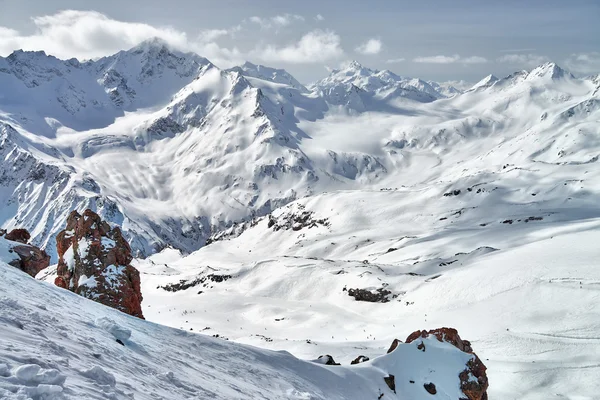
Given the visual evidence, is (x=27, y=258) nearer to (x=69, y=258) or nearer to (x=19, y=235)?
(x=69, y=258)

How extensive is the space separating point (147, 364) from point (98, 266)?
21.2m

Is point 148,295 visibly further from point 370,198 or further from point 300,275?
point 370,198

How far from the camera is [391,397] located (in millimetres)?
22031

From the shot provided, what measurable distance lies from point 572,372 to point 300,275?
48952 mm

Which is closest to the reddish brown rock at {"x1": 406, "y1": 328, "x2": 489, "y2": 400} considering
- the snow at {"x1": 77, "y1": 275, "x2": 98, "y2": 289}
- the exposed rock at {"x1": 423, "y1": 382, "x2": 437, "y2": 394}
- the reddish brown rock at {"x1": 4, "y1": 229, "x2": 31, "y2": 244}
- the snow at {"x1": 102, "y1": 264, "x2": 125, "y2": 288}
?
the exposed rock at {"x1": 423, "y1": 382, "x2": 437, "y2": 394}

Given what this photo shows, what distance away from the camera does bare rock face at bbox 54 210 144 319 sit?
3106 cm

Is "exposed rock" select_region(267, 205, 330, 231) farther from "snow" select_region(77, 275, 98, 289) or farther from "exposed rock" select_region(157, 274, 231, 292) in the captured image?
"snow" select_region(77, 275, 98, 289)

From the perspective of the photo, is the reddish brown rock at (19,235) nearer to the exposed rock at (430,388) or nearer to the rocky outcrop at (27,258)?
the rocky outcrop at (27,258)

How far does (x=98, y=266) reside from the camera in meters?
32.5

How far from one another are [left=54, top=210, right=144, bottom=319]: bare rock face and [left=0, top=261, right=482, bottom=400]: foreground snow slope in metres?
12.5

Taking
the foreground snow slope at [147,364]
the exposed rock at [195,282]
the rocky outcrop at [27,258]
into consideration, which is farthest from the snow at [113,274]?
the exposed rock at [195,282]

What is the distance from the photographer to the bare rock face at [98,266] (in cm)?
3106

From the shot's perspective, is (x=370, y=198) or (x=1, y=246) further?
(x=370, y=198)

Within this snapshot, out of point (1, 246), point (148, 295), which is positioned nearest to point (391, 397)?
point (1, 246)
